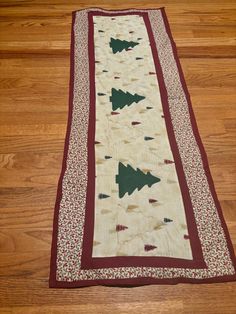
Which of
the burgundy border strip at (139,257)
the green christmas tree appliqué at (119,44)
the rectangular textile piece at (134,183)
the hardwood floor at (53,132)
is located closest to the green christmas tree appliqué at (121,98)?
the rectangular textile piece at (134,183)

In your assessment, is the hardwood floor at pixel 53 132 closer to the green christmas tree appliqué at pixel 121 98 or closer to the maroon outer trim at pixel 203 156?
the maroon outer trim at pixel 203 156

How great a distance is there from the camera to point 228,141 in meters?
1.45

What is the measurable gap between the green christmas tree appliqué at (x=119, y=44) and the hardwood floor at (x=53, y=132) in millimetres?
267

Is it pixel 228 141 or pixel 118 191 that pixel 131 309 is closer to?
pixel 118 191

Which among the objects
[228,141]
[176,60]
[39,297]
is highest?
[176,60]

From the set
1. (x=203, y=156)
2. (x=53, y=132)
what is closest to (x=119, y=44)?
(x=53, y=132)

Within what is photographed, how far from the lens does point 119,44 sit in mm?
1914

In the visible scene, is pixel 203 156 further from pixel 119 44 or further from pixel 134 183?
pixel 119 44

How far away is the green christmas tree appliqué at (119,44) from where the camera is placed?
1.88 metres

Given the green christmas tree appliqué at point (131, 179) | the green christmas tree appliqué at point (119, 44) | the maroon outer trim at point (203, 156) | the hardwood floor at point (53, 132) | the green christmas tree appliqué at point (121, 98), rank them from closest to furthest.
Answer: the hardwood floor at point (53, 132), the maroon outer trim at point (203, 156), the green christmas tree appliqué at point (131, 179), the green christmas tree appliqué at point (121, 98), the green christmas tree appliqué at point (119, 44)

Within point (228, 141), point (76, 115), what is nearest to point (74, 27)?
point (76, 115)

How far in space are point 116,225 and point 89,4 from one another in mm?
1720

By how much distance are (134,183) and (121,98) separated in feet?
1.70

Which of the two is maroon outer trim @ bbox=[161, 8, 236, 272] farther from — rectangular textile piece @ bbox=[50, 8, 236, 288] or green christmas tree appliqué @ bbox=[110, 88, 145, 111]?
green christmas tree appliqué @ bbox=[110, 88, 145, 111]
